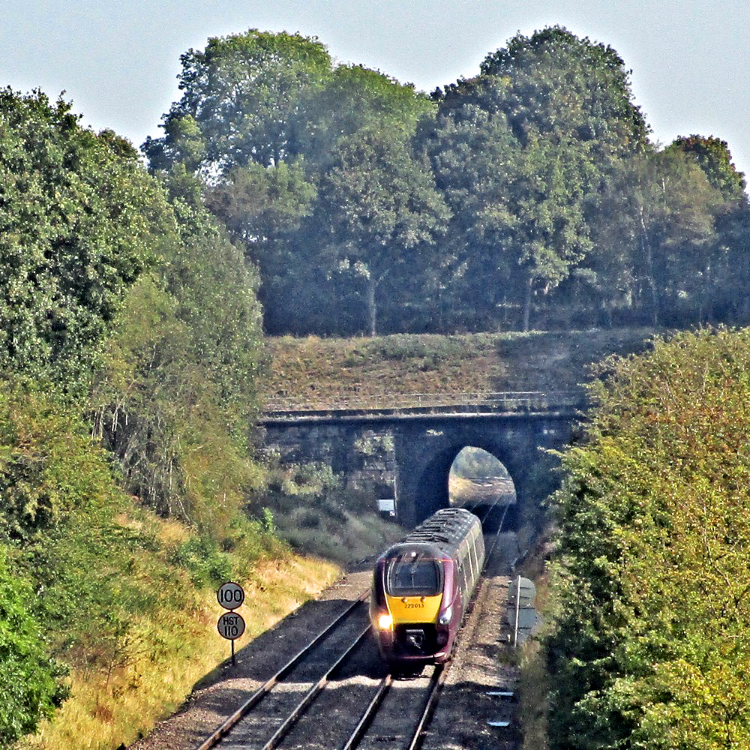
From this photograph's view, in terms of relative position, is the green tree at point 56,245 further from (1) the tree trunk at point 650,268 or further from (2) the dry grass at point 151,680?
(1) the tree trunk at point 650,268

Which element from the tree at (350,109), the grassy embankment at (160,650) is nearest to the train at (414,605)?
the grassy embankment at (160,650)

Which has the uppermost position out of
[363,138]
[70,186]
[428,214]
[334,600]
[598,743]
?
[363,138]

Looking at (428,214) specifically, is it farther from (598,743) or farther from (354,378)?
(598,743)

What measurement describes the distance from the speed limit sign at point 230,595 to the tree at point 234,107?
64.5 meters

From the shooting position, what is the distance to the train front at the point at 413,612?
24.5m

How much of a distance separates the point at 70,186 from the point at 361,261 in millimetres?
48596

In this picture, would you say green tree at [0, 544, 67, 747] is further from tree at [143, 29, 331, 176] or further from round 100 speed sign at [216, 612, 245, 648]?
tree at [143, 29, 331, 176]

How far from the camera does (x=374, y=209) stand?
78.6 m

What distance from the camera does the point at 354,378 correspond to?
2694 inches

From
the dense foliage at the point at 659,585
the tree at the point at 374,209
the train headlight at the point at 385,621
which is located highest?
the tree at the point at 374,209

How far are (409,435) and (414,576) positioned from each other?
119 ft

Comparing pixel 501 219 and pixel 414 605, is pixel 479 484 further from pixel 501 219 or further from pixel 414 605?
pixel 414 605

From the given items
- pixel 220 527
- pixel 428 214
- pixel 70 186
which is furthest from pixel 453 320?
pixel 70 186

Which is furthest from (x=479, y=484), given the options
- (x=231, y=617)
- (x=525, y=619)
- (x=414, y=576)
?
(x=414, y=576)
